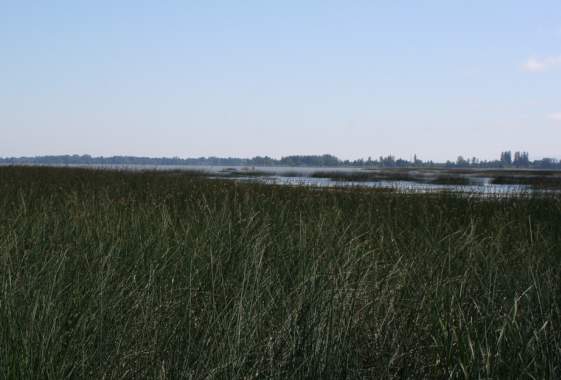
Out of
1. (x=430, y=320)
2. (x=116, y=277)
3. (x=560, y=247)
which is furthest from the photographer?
(x=560, y=247)

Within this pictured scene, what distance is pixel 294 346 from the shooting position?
3400 millimetres

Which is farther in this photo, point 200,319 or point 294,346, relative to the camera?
point 200,319

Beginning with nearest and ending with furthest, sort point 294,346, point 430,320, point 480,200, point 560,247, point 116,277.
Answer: point 294,346, point 430,320, point 116,277, point 560,247, point 480,200

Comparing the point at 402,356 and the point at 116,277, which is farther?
the point at 116,277

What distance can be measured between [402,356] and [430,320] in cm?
40

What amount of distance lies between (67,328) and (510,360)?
2.82 meters

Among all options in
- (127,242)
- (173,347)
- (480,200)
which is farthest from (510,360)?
(480,200)

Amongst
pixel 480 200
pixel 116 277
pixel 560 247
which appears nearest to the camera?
pixel 116 277


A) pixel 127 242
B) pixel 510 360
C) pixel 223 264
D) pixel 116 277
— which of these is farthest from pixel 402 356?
pixel 127 242

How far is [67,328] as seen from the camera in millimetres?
3732

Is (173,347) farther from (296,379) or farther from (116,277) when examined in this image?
(116,277)

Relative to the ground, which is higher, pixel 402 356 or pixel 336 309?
pixel 336 309

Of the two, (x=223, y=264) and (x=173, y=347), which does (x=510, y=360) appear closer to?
(x=173, y=347)

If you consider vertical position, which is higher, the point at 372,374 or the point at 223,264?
the point at 223,264
